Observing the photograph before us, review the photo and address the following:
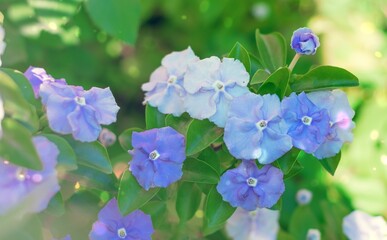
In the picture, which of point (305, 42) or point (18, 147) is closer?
point (18, 147)

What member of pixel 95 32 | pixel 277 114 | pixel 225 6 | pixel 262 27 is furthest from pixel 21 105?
pixel 262 27

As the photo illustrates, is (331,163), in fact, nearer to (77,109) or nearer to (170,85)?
(170,85)

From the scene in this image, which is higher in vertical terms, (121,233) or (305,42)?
(305,42)

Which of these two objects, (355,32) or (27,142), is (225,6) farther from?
(27,142)

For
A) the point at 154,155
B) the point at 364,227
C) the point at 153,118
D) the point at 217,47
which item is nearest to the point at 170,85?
the point at 153,118

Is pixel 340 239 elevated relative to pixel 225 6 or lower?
lower

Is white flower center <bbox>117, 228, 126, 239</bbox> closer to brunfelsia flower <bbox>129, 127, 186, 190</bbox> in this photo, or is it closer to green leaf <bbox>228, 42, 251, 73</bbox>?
brunfelsia flower <bbox>129, 127, 186, 190</bbox>
